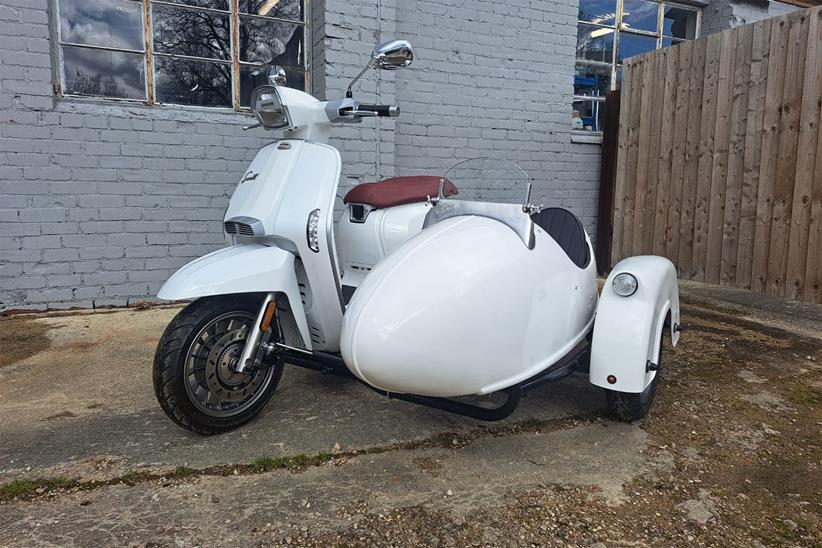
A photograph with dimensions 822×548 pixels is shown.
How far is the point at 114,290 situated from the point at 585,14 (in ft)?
17.7

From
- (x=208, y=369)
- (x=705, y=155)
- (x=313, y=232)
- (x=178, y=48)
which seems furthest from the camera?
(x=705, y=155)

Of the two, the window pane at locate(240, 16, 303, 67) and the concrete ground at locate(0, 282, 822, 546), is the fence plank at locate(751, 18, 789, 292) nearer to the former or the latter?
the concrete ground at locate(0, 282, 822, 546)

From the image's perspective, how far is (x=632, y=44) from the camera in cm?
677

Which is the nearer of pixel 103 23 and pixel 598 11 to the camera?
pixel 103 23

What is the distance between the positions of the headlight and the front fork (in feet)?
0.87

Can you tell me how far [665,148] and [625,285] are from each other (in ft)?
12.0

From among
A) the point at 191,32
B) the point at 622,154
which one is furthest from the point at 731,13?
the point at 191,32

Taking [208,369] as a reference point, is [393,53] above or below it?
above

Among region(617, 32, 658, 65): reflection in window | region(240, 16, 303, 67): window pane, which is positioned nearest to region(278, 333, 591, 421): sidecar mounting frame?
region(240, 16, 303, 67): window pane

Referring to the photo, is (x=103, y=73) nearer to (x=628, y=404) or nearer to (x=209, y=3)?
(x=209, y=3)

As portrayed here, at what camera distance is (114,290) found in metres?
4.61

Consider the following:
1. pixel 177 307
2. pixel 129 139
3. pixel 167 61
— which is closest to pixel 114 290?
pixel 177 307

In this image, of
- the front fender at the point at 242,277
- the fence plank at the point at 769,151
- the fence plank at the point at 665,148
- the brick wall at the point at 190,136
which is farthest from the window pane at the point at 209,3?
the fence plank at the point at 769,151

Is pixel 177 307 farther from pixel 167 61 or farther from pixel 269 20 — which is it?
pixel 269 20
